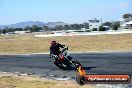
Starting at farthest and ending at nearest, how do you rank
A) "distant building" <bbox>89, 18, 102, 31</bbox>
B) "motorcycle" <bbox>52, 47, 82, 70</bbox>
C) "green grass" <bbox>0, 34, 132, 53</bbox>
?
"distant building" <bbox>89, 18, 102, 31</bbox>
"green grass" <bbox>0, 34, 132, 53</bbox>
"motorcycle" <bbox>52, 47, 82, 70</bbox>

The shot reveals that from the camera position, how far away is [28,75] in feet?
60.5

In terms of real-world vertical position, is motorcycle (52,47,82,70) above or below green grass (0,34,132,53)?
above

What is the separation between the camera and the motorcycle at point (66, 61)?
1870 cm

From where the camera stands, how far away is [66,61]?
19.0 metres

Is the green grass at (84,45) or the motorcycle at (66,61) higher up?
the motorcycle at (66,61)

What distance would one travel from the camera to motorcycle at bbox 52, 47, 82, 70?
61.4ft

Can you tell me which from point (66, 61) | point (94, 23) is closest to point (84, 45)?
point (66, 61)

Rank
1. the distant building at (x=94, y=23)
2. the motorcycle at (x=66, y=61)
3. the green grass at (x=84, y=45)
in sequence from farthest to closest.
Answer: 1. the distant building at (x=94, y=23)
2. the green grass at (x=84, y=45)
3. the motorcycle at (x=66, y=61)

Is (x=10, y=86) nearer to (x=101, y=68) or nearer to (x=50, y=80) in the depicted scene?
(x=50, y=80)

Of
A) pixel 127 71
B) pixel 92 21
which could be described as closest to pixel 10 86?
pixel 127 71

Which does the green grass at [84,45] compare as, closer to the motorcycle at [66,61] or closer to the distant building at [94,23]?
the motorcycle at [66,61]

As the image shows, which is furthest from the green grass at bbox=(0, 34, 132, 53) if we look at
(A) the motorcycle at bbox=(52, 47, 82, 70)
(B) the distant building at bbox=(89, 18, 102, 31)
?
(B) the distant building at bbox=(89, 18, 102, 31)

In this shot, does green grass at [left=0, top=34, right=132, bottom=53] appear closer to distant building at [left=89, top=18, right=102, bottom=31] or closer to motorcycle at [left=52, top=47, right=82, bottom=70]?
motorcycle at [left=52, top=47, right=82, bottom=70]

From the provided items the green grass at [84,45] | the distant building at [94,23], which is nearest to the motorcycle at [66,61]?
the green grass at [84,45]
